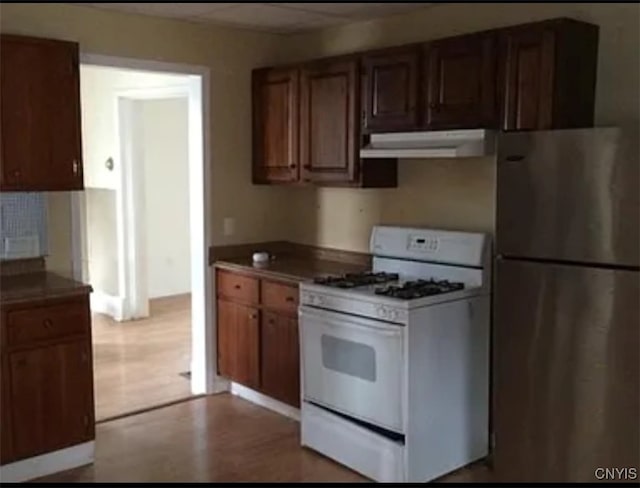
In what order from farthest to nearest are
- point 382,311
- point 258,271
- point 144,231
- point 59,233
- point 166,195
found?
point 166,195 < point 144,231 < point 258,271 < point 59,233 < point 382,311

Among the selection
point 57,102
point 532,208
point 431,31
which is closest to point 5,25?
point 57,102

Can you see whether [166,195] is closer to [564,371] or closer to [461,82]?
[461,82]

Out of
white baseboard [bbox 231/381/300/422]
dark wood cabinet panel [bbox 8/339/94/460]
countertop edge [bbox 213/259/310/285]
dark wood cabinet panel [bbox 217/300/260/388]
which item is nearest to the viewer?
dark wood cabinet panel [bbox 8/339/94/460]

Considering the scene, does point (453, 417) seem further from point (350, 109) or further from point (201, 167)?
point (201, 167)

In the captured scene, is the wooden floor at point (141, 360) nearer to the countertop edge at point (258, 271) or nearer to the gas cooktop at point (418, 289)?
the countertop edge at point (258, 271)

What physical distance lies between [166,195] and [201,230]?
3335mm

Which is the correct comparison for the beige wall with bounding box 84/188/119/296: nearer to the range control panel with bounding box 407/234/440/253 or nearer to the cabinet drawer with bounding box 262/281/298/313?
the cabinet drawer with bounding box 262/281/298/313

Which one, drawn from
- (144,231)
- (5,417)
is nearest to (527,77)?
(5,417)

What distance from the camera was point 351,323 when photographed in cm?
356

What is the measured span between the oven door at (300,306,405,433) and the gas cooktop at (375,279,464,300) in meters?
0.16

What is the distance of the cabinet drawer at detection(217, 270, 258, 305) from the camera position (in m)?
4.48

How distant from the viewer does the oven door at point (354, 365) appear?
3377 millimetres

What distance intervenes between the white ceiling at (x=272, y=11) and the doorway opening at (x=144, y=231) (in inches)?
13.5

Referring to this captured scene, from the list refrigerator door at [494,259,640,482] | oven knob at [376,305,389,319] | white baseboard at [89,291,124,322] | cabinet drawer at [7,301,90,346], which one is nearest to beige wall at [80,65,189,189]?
white baseboard at [89,291,124,322]
